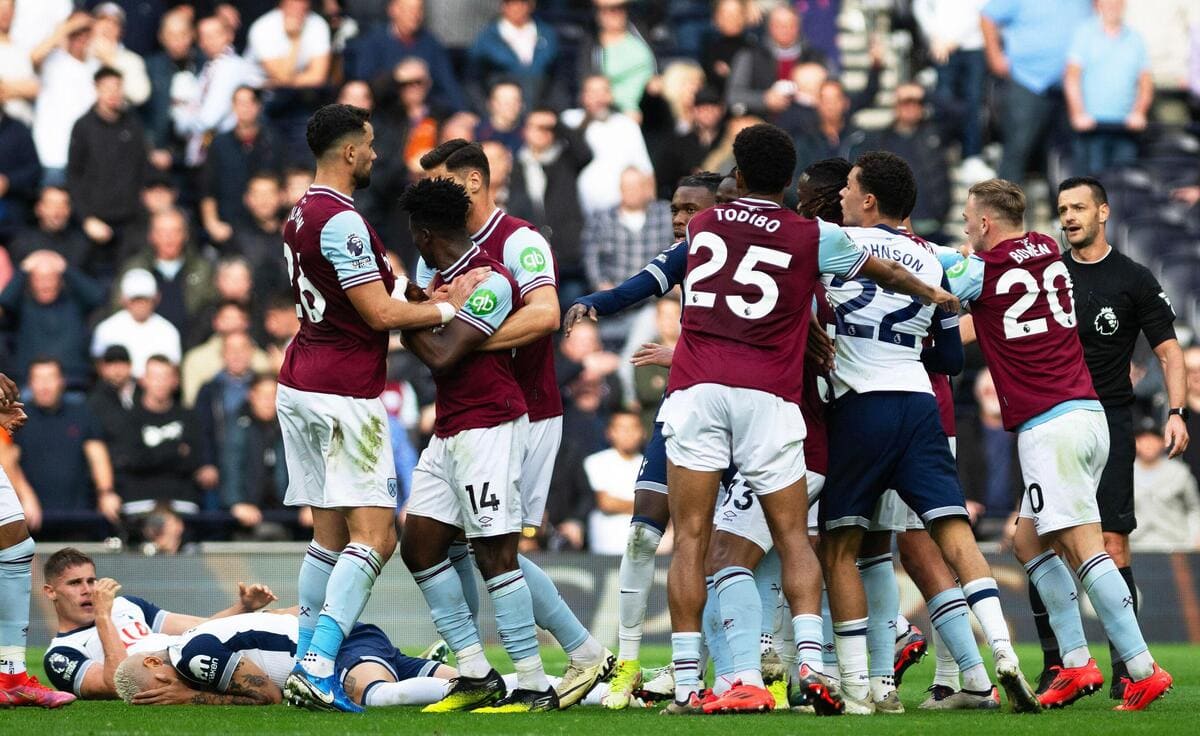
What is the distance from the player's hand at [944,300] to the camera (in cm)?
849

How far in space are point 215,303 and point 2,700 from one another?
827 cm

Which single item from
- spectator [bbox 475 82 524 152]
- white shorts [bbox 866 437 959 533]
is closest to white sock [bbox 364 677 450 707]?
white shorts [bbox 866 437 959 533]

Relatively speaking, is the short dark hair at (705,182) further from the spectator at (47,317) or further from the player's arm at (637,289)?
the spectator at (47,317)

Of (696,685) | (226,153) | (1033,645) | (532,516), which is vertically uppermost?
(226,153)

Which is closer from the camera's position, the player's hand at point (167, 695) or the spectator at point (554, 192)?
the player's hand at point (167, 695)

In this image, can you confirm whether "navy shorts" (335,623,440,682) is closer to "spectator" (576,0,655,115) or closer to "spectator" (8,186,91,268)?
"spectator" (8,186,91,268)

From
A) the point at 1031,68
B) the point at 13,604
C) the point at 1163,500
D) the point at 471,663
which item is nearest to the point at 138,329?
the point at 13,604

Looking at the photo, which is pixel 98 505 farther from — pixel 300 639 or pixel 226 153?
pixel 300 639

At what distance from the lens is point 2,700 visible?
29.6ft

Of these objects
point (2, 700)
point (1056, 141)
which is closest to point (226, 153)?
point (1056, 141)

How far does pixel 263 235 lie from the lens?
17500mm

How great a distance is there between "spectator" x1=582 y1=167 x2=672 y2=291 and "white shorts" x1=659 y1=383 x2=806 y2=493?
902cm

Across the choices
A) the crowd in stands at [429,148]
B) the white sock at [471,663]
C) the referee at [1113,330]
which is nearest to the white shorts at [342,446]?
the white sock at [471,663]

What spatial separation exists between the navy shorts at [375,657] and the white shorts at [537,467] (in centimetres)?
113
